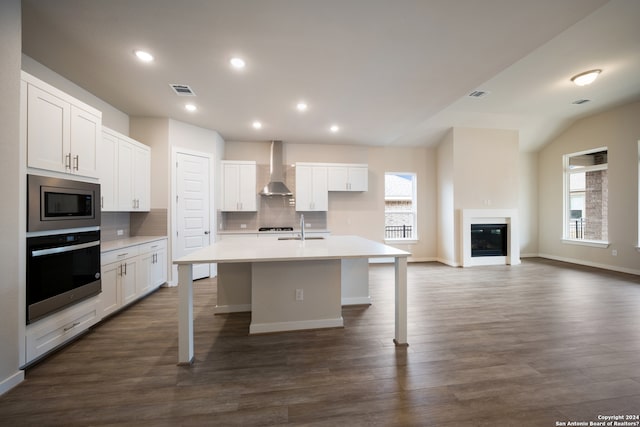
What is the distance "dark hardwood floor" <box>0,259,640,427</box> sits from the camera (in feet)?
5.19

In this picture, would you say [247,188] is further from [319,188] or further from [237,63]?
[237,63]

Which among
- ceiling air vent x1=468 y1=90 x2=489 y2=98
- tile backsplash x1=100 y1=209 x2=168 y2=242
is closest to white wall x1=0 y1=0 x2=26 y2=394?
tile backsplash x1=100 y1=209 x2=168 y2=242

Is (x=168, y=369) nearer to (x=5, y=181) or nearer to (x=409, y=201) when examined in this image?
(x=5, y=181)

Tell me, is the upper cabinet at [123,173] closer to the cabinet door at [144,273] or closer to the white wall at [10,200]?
the cabinet door at [144,273]

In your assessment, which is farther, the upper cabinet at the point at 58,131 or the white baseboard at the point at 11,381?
the upper cabinet at the point at 58,131

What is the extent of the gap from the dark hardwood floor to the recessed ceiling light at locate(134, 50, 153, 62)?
2.81 meters

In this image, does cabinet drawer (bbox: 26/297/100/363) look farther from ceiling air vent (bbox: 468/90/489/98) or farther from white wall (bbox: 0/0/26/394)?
ceiling air vent (bbox: 468/90/489/98)

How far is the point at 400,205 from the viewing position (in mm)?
6691

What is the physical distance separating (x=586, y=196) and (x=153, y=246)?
29.4 feet

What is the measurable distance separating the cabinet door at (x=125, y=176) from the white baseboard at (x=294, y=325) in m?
2.62

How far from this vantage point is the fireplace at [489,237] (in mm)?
5793

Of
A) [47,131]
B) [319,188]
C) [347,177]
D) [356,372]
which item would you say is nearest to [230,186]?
[319,188]

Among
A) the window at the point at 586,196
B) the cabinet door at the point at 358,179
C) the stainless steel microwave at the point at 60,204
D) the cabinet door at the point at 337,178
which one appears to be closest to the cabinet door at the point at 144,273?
the stainless steel microwave at the point at 60,204

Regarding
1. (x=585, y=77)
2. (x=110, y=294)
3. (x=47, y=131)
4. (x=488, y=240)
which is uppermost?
(x=585, y=77)
